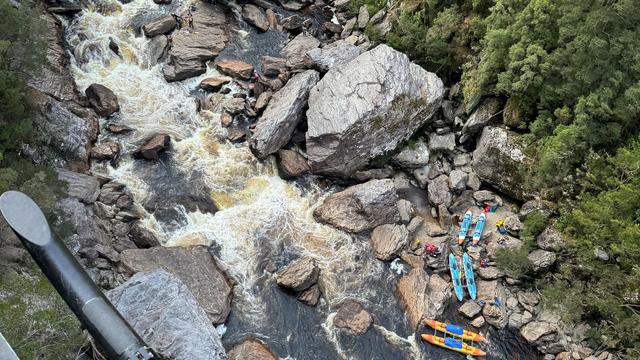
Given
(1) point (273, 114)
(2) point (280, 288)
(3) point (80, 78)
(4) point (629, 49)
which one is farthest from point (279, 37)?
(4) point (629, 49)

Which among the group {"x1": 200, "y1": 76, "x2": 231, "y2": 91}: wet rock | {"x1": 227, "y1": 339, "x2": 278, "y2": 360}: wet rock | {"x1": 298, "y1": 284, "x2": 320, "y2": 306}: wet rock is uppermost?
{"x1": 200, "y1": 76, "x2": 231, "y2": 91}: wet rock

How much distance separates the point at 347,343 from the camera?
21.4 metres

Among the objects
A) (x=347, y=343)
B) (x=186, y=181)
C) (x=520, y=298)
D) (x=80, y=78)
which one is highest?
(x=80, y=78)

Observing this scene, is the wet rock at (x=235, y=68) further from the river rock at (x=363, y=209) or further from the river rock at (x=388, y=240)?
the river rock at (x=388, y=240)

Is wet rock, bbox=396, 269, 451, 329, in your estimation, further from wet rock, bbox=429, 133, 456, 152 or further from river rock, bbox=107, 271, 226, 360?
river rock, bbox=107, 271, 226, 360

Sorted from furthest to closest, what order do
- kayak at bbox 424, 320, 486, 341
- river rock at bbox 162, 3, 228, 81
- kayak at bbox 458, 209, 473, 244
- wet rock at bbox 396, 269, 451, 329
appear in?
river rock at bbox 162, 3, 228, 81
kayak at bbox 458, 209, 473, 244
wet rock at bbox 396, 269, 451, 329
kayak at bbox 424, 320, 486, 341

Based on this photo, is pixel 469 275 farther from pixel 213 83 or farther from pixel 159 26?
pixel 159 26

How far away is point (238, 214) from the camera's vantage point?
80.0 feet

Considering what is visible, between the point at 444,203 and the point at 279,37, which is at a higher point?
the point at 279,37

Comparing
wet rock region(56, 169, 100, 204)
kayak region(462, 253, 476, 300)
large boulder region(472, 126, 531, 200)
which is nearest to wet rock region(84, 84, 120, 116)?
wet rock region(56, 169, 100, 204)

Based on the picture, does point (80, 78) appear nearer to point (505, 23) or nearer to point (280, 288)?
point (280, 288)

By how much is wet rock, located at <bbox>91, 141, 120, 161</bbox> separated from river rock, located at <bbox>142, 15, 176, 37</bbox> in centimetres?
792

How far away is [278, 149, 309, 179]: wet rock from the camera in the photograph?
26.0 meters

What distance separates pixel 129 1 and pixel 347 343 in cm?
2333
